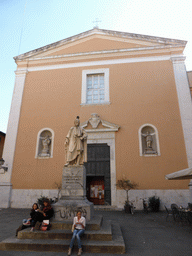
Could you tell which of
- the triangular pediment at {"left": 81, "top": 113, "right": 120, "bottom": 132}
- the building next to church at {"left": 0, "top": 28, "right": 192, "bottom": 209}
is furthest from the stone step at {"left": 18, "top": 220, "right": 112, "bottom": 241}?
the triangular pediment at {"left": 81, "top": 113, "right": 120, "bottom": 132}

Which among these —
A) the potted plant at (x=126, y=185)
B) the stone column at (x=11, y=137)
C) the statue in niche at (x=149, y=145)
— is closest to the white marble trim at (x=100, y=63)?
the stone column at (x=11, y=137)

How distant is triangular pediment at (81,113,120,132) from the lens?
11758 millimetres

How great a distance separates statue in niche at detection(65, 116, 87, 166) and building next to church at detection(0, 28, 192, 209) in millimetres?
5169

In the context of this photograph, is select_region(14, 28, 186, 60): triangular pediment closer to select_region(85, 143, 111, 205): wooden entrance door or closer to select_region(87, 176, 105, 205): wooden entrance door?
select_region(85, 143, 111, 205): wooden entrance door

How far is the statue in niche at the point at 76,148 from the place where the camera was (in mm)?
6305

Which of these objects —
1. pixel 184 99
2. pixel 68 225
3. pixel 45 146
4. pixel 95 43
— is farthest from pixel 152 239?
pixel 95 43

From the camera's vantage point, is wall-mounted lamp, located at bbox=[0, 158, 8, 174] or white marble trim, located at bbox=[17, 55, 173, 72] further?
white marble trim, located at bbox=[17, 55, 173, 72]

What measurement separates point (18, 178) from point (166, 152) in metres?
8.91

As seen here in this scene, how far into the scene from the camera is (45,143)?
39.9 feet

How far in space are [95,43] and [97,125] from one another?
6413 millimetres

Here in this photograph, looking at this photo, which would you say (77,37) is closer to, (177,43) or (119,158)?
(177,43)

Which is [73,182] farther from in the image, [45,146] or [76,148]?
[45,146]

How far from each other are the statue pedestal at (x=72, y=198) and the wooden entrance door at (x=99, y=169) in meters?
5.10

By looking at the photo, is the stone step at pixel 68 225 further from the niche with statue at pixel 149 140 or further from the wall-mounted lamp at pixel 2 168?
the wall-mounted lamp at pixel 2 168
